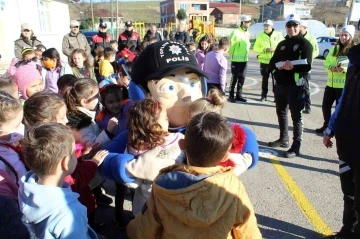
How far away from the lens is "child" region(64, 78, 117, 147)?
2.72 meters

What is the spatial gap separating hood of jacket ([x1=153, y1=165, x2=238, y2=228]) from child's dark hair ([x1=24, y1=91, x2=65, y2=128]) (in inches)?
45.6

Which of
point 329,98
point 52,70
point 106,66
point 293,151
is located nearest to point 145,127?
point 293,151

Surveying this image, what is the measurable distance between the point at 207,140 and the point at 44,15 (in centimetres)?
1876

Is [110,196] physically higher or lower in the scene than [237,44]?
lower

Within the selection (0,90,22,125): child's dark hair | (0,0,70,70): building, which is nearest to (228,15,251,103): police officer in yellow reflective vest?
(0,90,22,125): child's dark hair

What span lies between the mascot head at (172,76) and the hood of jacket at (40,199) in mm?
974

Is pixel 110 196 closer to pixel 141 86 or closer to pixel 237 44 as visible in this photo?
pixel 141 86

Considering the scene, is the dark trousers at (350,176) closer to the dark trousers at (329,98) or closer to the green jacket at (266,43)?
the dark trousers at (329,98)

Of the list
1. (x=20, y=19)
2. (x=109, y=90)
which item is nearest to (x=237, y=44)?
(x=109, y=90)

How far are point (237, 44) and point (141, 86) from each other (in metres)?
5.50

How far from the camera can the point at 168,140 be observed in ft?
6.36

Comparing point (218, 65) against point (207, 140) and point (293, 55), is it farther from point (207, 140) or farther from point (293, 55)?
point (207, 140)

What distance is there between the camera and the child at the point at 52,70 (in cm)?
462

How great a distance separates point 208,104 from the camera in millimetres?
2141
